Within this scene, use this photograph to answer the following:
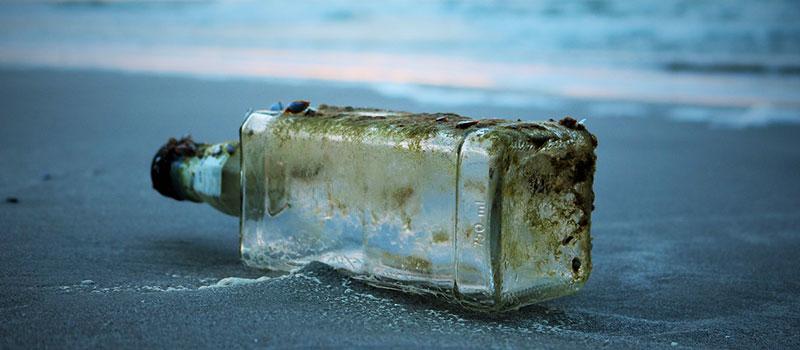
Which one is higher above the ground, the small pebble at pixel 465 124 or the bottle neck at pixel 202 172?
the small pebble at pixel 465 124

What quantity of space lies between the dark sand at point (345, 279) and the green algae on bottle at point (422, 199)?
68mm

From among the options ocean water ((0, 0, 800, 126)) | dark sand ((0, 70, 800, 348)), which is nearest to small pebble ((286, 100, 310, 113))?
dark sand ((0, 70, 800, 348))

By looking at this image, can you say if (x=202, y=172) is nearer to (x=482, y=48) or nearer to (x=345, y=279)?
(x=345, y=279)

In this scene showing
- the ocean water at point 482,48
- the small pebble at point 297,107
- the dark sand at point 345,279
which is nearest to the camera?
the dark sand at point 345,279

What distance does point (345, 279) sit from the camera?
5.92ft

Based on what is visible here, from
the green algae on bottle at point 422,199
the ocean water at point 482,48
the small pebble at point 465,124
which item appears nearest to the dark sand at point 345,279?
the green algae on bottle at point 422,199

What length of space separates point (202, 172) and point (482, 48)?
6877 mm

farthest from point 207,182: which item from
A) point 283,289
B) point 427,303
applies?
point 427,303

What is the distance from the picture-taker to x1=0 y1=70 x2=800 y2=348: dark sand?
156 cm

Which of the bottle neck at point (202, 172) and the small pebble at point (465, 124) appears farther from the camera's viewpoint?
the bottle neck at point (202, 172)

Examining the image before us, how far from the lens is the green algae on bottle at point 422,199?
5.18 ft

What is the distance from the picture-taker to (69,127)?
4.28 meters

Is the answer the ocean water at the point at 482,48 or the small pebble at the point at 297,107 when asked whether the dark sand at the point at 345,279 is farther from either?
the ocean water at the point at 482,48

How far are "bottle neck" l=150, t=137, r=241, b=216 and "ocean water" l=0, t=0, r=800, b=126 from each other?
3.21 metres
